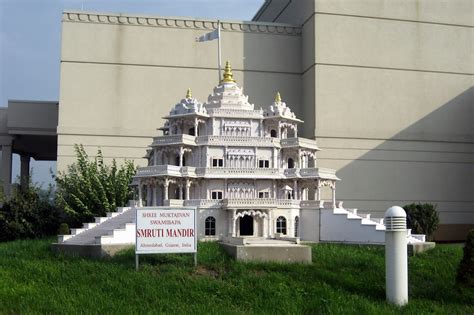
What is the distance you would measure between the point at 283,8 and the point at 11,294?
43.7 m

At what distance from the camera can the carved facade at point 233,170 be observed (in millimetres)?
29719

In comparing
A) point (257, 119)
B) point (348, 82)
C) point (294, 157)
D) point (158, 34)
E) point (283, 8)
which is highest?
point (283, 8)

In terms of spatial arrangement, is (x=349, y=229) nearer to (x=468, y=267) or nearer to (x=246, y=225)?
(x=246, y=225)

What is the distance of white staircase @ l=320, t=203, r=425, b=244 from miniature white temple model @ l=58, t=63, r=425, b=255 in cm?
5

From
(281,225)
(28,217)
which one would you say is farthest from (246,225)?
(28,217)

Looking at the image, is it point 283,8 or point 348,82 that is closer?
point 348,82

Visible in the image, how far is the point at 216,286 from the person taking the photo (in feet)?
63.8

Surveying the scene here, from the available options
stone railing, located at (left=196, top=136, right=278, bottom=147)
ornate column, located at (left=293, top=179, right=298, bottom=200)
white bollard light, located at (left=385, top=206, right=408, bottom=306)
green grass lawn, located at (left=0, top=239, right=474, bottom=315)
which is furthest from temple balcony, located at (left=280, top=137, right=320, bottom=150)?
white bollard light, located at (left=385, top=206, right=408, bottom=306)

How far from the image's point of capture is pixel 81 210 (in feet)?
131

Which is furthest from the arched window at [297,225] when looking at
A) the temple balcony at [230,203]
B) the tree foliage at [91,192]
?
the tree foliage at [91,192]

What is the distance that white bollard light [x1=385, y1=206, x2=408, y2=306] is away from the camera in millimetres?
18656

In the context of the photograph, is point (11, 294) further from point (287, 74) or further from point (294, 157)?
point (287, 74)

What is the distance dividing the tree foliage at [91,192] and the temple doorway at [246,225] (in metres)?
12.4

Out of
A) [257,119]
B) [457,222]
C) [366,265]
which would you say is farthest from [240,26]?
[366,265]
